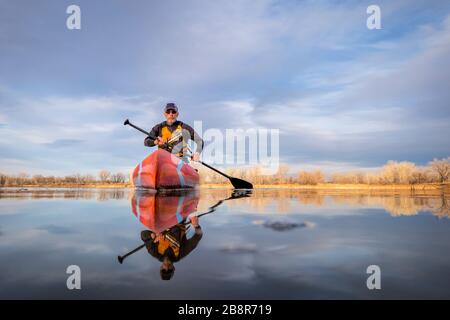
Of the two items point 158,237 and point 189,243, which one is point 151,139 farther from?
point 189,243

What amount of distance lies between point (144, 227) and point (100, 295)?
1.66 m

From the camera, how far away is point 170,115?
472 inches

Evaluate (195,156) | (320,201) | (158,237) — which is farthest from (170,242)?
(195,156)

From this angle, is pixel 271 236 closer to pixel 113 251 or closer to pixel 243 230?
pixel 243 230

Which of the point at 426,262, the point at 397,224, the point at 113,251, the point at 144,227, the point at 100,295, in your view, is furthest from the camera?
the point at 397,224

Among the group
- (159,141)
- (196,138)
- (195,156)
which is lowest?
(195,156)

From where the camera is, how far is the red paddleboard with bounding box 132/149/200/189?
31.6ft

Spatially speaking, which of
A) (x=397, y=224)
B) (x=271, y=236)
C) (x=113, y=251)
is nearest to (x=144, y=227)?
(x=113, y=251)

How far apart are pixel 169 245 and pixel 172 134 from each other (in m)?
10.5

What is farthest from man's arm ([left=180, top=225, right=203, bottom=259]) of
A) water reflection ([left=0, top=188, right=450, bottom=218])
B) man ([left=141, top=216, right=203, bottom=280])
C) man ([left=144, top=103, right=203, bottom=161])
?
man ([left=144, top=103, right=203, bottom=161])

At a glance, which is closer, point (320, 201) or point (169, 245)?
point (169, 245)

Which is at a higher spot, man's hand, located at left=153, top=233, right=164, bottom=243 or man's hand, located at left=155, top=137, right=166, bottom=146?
man's hand, located at left=155, top=137, right=166, bottom=146

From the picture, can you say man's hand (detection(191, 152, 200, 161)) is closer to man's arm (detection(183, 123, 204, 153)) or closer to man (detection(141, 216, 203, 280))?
man's arm (detection(183, 123, 204, 153))
